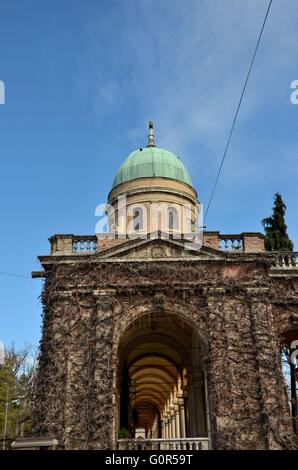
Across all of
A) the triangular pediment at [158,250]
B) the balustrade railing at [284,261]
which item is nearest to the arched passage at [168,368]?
the triangular pediment at [158,250]

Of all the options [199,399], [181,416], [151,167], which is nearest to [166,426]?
[181,416]

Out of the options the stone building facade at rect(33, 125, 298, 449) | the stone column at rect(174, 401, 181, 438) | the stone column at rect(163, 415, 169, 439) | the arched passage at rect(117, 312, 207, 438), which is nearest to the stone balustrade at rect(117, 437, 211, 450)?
the stone building facade at rect(33, 125, 298, 449)

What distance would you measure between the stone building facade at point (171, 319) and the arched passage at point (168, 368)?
0.95 m

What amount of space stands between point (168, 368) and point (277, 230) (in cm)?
914

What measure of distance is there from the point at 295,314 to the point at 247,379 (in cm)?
327

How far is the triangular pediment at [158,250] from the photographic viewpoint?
18.6 metres

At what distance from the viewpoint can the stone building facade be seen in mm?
16516

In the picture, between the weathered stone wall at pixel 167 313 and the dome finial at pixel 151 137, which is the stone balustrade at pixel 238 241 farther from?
the dome finial at pixel 151 137

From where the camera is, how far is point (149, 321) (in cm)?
2117

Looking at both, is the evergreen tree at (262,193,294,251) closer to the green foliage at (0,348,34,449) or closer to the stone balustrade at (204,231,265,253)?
the stone balustrade at (204,231,265,253)

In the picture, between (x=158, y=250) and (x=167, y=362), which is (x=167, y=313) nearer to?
(x=158, y=250)
